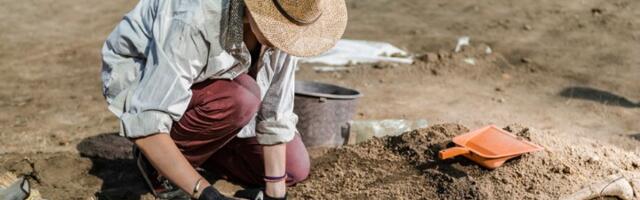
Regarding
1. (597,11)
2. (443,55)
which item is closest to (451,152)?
(443,55)

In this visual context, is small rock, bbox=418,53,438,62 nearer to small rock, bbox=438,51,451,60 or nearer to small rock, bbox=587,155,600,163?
small rock, bbox=438,51,451,60

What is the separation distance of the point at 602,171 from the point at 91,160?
2.24 meters

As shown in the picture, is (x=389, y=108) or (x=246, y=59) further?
(x=389, y=108)

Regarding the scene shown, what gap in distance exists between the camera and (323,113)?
392 cm

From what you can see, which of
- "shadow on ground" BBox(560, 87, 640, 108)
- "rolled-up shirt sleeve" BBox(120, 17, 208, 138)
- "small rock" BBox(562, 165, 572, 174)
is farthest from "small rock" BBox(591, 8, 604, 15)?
"rolled-up shirt sleeve" BBox(120, 17, 208, 138)

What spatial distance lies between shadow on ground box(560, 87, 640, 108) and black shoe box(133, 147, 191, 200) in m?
2.79

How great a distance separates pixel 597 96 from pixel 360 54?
1.66 metres

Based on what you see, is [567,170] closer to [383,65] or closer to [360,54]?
[383,65]

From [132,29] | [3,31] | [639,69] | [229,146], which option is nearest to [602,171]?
[229,146]

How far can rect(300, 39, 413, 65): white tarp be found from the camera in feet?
18.9

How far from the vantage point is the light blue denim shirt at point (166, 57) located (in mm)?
2627

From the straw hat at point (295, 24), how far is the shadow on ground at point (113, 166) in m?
1.12

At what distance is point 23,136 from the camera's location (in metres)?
4.21

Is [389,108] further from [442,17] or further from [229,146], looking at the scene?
[442,17]
